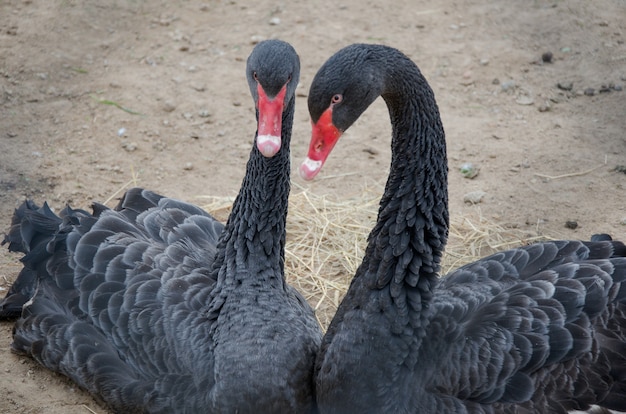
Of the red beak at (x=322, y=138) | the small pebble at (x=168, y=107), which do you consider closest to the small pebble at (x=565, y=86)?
the small pebble at (x=168, y=107)

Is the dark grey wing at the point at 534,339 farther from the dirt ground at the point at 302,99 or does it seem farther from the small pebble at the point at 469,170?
the small pebble at the point at 469,170

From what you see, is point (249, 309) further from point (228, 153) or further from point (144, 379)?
point (228, 153)

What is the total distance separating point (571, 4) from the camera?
28.7 ft

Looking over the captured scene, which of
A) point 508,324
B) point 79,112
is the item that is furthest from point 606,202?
point 79,112

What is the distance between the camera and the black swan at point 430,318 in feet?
12.3

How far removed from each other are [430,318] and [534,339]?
51 cm

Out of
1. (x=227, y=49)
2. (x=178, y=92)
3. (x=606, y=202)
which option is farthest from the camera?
(x=227, y=49)

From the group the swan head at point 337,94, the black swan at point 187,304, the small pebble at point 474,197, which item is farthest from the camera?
the small pebble at point 474,197

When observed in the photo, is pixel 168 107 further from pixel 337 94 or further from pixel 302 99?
pixel 337 94

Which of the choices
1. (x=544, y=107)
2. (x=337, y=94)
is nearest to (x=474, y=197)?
(x=544, y=107)

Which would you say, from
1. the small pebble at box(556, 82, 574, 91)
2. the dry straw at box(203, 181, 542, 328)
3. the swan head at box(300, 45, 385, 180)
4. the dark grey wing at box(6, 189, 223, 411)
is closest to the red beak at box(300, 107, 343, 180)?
the swan head at box(300, 45, 385, 180)

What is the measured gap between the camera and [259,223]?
435 centimetres

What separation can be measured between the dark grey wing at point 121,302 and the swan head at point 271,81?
109cm

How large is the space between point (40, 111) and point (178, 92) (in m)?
1.24
